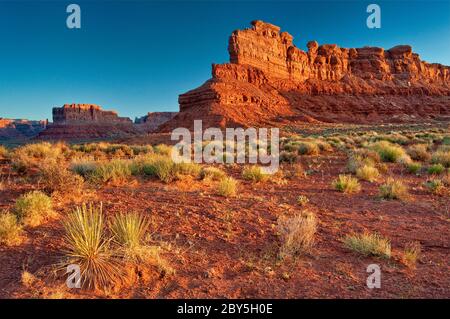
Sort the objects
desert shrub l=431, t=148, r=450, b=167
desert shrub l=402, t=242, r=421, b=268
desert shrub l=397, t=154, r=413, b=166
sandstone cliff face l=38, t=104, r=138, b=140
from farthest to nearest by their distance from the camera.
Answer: sandstone cliff face l=38, t=104, r=138, b=140 → desert shrub l=397, t=154, r=413, b=166 → desert shrub l=431, t=148, r=450, b=167 → desert shrub l=402, t=242, r=421, b=268

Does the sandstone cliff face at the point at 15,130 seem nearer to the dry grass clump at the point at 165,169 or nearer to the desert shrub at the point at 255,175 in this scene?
the dry grass clump at the point at 165,169

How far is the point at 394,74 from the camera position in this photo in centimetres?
9725

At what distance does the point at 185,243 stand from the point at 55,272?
1704 mm

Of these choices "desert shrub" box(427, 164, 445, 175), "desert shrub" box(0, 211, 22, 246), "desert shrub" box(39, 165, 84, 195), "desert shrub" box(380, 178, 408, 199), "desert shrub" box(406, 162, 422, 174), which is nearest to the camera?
"desert shrub" box(0, 211, 22, 246)

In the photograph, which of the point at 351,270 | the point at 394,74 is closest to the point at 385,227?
the point at 351,270

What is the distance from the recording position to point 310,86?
8125 centimetres

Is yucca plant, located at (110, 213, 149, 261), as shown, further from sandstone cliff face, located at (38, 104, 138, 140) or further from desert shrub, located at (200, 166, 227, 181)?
sandstone cliff face, located at (38, 104, 138, 140)

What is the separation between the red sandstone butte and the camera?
59.9 metres

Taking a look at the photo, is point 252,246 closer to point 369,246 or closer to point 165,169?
point 369,246

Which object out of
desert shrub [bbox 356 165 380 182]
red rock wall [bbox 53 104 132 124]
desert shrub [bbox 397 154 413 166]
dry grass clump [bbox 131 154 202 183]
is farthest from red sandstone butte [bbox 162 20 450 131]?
red rock wall [bbox 53 104 132 124]

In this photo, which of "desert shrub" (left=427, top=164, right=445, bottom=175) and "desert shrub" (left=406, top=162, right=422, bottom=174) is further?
"desert shrub" (left=406, top=162, right=422, bottom=174)

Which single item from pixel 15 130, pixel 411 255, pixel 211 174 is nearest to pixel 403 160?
pixel 211 174

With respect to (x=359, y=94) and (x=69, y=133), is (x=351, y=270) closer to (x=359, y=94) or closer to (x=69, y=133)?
(x=359, y=94)

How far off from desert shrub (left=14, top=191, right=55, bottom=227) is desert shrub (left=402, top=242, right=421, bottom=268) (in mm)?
5249
